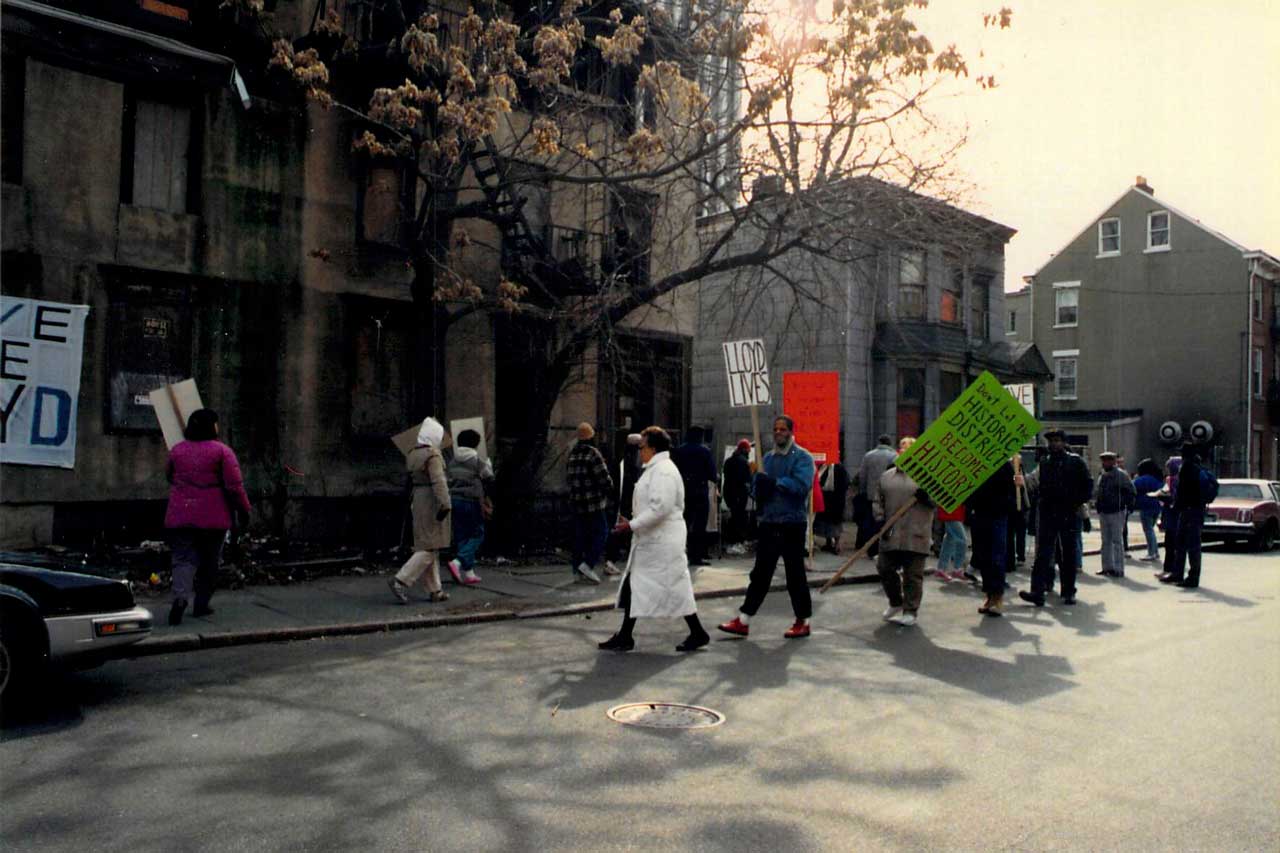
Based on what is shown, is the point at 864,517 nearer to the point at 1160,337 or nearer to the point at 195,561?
the point at 195,561

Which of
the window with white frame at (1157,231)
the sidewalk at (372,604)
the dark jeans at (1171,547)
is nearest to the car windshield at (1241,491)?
the dark jeans at (1171,547)

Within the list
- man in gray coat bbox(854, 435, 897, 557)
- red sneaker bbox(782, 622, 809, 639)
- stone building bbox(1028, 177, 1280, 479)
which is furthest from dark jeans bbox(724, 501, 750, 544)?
stone building bbox(1028, 177, 1280, 479)

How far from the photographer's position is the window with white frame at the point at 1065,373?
43406mm

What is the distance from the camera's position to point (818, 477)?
632 inches

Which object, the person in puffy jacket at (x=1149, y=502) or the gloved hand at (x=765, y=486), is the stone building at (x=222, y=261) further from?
the person in puffy jacket at (x=1149, y=502)

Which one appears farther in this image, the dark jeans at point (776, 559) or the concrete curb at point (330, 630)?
the dark jeans at point (776, 559)

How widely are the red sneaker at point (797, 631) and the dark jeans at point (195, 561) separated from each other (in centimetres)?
505

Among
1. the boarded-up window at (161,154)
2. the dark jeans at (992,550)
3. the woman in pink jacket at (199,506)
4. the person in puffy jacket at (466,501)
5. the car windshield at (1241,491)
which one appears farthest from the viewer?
the car windshield at (1241,491)

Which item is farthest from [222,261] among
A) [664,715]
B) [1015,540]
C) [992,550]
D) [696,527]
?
[1015,540]

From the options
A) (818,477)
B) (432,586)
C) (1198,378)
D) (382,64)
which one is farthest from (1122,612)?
(1198,378)

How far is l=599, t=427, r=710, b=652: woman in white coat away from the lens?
8.32 metres

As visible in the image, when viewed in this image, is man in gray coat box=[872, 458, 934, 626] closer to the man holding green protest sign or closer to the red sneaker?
the man holding green protest sign

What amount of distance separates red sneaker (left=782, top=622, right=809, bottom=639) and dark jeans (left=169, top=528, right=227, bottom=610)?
5052 millimetres

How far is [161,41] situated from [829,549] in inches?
479
